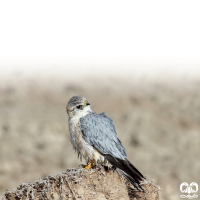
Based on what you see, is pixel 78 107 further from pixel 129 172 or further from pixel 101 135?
pixel 129 172

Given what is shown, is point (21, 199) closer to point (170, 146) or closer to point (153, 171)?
point (153, 171)

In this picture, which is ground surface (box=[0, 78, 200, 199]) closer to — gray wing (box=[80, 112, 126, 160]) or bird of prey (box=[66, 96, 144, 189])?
bird of prey (box=[66, 96, 144, 189])

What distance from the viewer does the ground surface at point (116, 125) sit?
10.9 meters

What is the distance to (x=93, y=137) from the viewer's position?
14.3 feet

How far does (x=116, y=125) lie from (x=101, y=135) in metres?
8.67

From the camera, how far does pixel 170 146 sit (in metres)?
12.8

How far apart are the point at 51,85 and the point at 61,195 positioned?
1127 cm

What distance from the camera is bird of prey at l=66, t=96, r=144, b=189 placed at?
4221mm

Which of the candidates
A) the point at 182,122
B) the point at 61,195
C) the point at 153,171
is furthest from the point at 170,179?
the point at 61,195

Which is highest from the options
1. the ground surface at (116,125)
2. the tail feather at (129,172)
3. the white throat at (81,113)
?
the ground surface at (116,125)

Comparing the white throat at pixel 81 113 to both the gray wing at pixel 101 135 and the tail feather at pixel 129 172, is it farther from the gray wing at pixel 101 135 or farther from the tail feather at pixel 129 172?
the tail feather at pixel 129 172

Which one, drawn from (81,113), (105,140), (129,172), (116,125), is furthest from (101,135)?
(116,125)

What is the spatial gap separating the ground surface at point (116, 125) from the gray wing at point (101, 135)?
564 cm

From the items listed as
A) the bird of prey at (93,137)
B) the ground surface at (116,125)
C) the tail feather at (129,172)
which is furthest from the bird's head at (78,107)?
the ground surface at (116,125)
